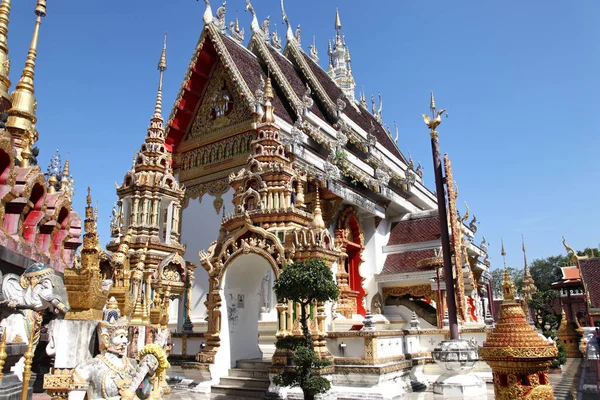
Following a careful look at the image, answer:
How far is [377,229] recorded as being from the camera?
52.0 feet

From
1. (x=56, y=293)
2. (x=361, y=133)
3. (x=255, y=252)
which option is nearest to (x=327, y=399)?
(x=255, y=252)

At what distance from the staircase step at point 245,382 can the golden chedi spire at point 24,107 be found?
4828 millimetres

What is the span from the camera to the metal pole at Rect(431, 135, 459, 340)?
8.07m

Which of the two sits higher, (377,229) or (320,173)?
(320,173)

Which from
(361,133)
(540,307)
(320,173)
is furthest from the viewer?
(540,307)

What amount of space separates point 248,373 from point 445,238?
4011 millimetres

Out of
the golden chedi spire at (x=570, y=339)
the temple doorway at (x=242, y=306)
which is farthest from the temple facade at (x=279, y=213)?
the golden chedi spire at (x=570, y=339)

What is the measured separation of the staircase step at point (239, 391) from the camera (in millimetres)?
8095

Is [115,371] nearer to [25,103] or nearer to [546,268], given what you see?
[25,103]

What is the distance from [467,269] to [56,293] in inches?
382

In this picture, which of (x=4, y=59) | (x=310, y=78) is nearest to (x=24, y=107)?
(x=4, y=59)

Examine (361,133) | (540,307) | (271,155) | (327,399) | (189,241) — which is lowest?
(327,399)

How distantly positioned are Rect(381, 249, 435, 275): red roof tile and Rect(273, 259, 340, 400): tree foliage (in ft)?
25.5

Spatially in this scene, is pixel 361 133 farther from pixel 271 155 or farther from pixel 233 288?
pixel 233 288
